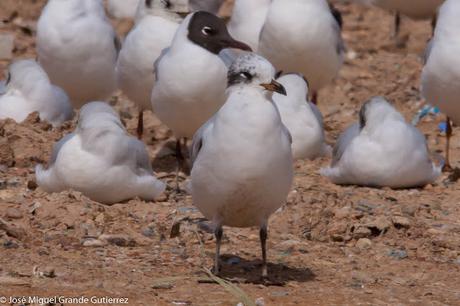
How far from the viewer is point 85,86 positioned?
1344cm

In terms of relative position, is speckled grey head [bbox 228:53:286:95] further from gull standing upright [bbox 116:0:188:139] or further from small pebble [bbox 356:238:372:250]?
gull standing upright [bbox 116:0:188:139]

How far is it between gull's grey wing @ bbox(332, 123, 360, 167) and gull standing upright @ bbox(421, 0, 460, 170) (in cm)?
74

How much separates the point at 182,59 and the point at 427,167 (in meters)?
2.11

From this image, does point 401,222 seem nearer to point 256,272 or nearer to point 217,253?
point 256,272

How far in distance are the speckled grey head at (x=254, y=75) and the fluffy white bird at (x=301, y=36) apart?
498 centimetres

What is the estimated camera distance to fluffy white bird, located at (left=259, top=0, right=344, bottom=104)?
43.7 feet

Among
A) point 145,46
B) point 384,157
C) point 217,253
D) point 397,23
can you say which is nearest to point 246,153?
point 217,253

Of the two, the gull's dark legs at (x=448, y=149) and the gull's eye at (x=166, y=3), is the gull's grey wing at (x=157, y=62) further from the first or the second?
the gull's dark legs at (x=448, y=149)

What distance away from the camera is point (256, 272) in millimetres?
8859

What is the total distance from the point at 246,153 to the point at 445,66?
3958mm

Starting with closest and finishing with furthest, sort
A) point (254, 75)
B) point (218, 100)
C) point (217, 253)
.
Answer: point (254, 75)
point (217, 253)
point (218, 100)

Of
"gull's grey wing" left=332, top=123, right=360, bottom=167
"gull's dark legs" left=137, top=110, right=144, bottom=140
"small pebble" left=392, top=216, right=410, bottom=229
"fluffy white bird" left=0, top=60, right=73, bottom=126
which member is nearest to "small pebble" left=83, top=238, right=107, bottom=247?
"small pebble" left=392, top=216, right=410, bottom=229

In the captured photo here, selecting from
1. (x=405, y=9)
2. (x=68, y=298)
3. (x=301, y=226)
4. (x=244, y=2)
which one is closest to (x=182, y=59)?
(x=301, y=226)

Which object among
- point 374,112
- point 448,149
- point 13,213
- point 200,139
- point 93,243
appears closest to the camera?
point 200,139
